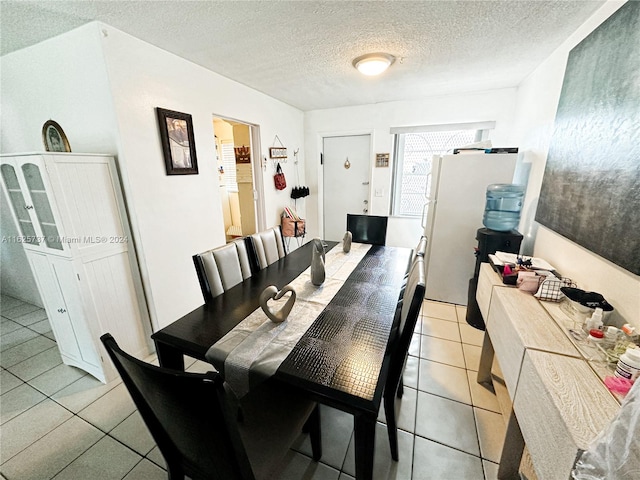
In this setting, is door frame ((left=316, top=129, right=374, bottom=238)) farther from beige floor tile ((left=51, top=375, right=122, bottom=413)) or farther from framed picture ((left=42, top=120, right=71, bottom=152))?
beige floor tile ((left=51, top=375, right=122, bottom=413))

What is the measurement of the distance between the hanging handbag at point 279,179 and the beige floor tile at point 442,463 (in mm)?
3095

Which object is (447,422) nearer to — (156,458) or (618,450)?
(618,450)

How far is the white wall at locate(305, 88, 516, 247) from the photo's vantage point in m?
3.09

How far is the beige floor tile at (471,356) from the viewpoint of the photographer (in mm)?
1971

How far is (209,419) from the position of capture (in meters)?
0.68

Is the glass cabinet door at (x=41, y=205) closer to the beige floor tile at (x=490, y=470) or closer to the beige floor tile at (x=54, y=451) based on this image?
the beige floor tile at (x=54, y=451)

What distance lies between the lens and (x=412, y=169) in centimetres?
371

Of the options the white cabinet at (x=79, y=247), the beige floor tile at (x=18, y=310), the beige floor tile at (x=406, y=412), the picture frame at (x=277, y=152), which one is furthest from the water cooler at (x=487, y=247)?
the beige floor tile at (x=18, y=310)

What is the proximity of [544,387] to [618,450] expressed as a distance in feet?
0.87

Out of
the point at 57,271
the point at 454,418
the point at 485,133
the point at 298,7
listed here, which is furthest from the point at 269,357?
the point at 485,133

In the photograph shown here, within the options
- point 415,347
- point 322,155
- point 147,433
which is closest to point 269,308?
point 147,433

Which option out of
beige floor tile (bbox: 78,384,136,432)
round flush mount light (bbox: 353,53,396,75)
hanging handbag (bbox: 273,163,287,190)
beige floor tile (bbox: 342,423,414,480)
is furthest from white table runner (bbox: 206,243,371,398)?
hanging handbag (bbox: 273,163,287,190)

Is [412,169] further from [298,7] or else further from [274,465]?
[274,465]

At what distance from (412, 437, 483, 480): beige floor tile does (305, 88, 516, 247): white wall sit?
9.20ft
